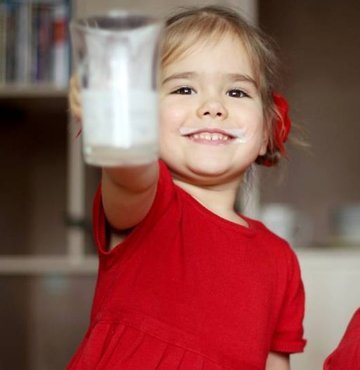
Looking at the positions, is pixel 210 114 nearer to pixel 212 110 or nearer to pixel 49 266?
pixel 212 110

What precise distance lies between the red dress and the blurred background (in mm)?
1047

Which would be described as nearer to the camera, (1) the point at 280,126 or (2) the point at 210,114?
(2) the point at 210,114

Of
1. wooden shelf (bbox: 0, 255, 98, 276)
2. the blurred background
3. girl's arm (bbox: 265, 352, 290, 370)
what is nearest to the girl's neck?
girl's arm (bbox: 265, 352, 290, 370)

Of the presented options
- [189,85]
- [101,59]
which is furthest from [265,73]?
[101,59]

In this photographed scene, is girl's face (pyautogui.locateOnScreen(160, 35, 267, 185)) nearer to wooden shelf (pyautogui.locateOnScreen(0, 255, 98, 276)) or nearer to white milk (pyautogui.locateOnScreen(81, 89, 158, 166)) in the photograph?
white milk (pyautogui.locateOnScreen(81, 89, 158, 166))

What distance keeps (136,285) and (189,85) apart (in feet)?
0.91

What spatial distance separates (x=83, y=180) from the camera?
236 centimetres

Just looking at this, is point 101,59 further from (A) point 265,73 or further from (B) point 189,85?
(A) point 265,73

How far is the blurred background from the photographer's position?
228 centimetres

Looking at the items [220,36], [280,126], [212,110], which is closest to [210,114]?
[212,110]

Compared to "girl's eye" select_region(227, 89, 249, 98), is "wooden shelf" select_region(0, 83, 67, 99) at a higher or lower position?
lower

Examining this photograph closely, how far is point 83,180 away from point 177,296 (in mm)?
1372

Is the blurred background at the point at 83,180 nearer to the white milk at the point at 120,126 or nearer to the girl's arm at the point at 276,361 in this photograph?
the girl's arm at the point at 276,361

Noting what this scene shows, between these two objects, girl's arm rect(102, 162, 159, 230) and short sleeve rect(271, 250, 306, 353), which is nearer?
girl's arm rect(102, 162, 159, 230)
